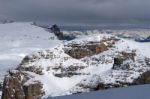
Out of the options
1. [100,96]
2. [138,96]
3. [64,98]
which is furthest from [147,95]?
[64,98]

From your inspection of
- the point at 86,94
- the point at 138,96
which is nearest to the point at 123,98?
the point at 138,96

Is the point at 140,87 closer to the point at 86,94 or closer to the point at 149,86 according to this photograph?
the point at 149,86

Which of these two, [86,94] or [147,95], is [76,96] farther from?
[147,95]

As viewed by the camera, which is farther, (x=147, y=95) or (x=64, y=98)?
(x=64, y=98)

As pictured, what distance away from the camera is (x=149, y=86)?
53406 millimetres

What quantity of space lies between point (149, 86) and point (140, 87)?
1.11 metres

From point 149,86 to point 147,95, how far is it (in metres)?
6.00

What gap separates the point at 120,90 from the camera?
170ft

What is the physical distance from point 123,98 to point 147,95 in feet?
7.11

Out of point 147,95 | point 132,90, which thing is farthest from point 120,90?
point 147,95

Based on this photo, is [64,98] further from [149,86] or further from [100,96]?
[149,86]

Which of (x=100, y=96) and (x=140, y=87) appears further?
(x=140, y=87)

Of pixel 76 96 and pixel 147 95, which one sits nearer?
pixel 147 95

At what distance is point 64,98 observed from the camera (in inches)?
2004
